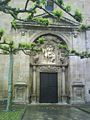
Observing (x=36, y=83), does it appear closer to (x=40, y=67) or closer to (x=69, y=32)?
(x=40, y=67)

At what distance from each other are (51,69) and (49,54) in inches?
50.1

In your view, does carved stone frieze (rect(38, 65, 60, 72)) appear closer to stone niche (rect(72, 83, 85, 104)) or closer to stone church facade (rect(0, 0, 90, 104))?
stone church facade (rect(0, 0, 90, 104))

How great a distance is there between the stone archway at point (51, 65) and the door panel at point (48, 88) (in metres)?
0.23

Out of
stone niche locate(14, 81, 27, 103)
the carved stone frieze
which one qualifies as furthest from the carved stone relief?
stone niche locate(14, 81, 27, 103)

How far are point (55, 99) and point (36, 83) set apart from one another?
2.06 m

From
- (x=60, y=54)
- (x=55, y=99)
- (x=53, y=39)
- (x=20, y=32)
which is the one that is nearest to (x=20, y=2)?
(x=20, y=32)

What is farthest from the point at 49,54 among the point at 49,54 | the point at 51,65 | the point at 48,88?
the point at 48,88

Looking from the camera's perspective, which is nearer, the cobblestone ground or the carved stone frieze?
the cobblestone ground

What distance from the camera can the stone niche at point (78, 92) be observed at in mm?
21250

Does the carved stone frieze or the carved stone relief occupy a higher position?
the carved stone relief

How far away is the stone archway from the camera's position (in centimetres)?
2186

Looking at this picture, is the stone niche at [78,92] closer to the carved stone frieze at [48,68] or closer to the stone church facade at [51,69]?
the stone church facade at [51,69]

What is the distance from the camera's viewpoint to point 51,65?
2231cm

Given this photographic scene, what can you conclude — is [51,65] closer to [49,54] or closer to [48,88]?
[49,54]
